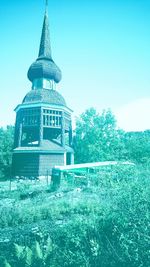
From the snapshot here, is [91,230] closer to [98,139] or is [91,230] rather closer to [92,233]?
[92,233]

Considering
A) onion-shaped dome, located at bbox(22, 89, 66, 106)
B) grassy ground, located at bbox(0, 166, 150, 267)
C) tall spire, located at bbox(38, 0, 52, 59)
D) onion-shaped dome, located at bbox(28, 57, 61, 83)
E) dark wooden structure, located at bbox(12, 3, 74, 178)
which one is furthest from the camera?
tall spire, located at bbox(38, 0, 52, 59)

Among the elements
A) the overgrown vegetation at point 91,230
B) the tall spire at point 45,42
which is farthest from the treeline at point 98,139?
the overgrown vegetation at point 91,230

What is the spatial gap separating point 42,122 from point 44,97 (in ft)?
10.3

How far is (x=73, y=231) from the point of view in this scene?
6539 mm

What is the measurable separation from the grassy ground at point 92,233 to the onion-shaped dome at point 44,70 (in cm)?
1991

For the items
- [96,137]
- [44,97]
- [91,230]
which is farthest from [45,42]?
[91,230]

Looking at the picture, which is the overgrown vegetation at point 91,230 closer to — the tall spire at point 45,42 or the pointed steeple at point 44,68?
the pointed steeple at point 44,68

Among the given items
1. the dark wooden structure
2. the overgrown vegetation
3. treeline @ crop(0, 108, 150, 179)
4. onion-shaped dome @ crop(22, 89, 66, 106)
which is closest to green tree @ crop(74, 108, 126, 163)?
treeline @ crop(0, 108, 150, 179)

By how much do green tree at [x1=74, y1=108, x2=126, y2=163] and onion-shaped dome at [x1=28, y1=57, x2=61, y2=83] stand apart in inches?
335

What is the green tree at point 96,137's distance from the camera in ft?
96.1

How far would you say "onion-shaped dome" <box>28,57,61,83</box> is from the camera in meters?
25.9

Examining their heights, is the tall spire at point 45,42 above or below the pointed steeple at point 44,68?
above

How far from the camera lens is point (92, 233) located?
6.37 m

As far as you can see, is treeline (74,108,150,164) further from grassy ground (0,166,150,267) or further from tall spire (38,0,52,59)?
grassy ground (0,166,150,267)
